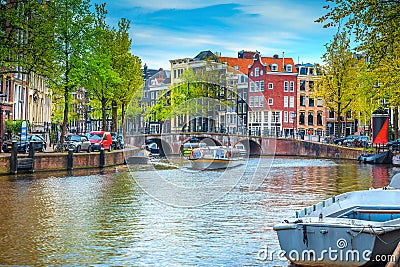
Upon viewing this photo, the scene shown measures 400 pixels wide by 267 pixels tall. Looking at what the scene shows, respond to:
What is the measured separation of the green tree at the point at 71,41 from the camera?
4709 cm

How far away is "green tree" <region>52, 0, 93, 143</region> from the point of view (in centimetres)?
4709

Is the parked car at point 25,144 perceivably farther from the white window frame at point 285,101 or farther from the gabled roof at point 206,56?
the white window frame at point 285,101

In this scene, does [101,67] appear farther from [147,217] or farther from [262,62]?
[262,62]

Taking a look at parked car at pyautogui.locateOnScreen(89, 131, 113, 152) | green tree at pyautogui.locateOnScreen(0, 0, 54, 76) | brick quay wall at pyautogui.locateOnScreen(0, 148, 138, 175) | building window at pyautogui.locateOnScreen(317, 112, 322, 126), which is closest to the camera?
brick quay wall at pyautogui.locateOnScreen(0, 148, 138, 175)

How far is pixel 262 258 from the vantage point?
1590 centimetres

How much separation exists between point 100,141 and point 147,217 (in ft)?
101

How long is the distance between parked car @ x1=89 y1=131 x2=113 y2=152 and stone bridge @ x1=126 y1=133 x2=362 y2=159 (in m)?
20.6

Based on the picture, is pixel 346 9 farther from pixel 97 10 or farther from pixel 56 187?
pixel 97 10

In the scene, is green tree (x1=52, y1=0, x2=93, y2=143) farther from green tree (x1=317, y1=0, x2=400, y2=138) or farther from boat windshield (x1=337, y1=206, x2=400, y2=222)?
boat windshield (x1=337, y1=206, x2=400, y2=222)

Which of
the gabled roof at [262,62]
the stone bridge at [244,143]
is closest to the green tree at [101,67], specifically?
the stone bridge at [244,143]

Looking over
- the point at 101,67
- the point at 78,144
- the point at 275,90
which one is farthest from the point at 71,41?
the point at 275,90

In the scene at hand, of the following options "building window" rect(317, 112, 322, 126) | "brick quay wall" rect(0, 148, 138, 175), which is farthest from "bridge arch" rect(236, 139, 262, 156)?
"brick quay wall" rect(0, 148, 138, 175)

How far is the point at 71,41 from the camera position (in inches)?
1874

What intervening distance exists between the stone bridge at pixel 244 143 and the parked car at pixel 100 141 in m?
20.6
